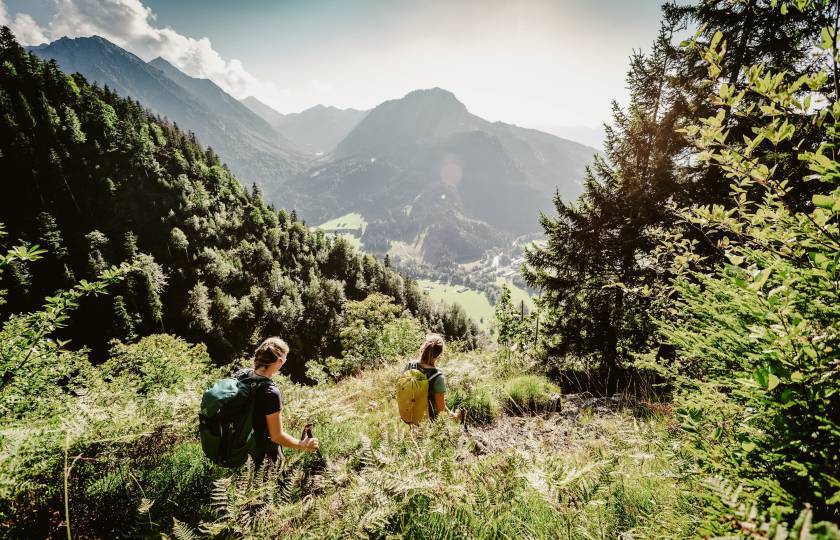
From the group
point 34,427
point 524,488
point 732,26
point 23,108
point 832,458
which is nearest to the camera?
point 832,458

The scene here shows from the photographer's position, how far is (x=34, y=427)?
2326mm

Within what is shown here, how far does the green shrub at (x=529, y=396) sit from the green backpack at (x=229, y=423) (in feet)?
13.5

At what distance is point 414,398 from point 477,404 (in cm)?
202

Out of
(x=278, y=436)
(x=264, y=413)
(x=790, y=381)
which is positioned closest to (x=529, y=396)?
(x=278, y=436)

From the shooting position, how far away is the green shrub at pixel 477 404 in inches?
225

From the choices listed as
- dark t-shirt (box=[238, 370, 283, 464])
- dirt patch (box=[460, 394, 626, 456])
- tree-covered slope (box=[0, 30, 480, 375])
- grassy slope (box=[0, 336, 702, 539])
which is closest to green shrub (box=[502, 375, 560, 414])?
dirt patch (box=[460, 394, 626, 456])

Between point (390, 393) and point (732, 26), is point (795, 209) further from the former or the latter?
point (732, 26)

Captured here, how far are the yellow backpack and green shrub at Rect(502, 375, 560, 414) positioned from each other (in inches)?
88.0

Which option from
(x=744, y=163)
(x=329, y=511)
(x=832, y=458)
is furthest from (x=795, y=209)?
(x=329, y=511)

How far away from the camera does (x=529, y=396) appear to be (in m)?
6.49

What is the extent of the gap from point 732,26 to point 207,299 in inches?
3225

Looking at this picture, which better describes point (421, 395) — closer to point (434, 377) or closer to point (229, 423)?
point (434, 377)

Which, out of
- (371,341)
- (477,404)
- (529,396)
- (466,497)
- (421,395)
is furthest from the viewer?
(371,341)

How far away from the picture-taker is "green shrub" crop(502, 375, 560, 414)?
6.20 meters
